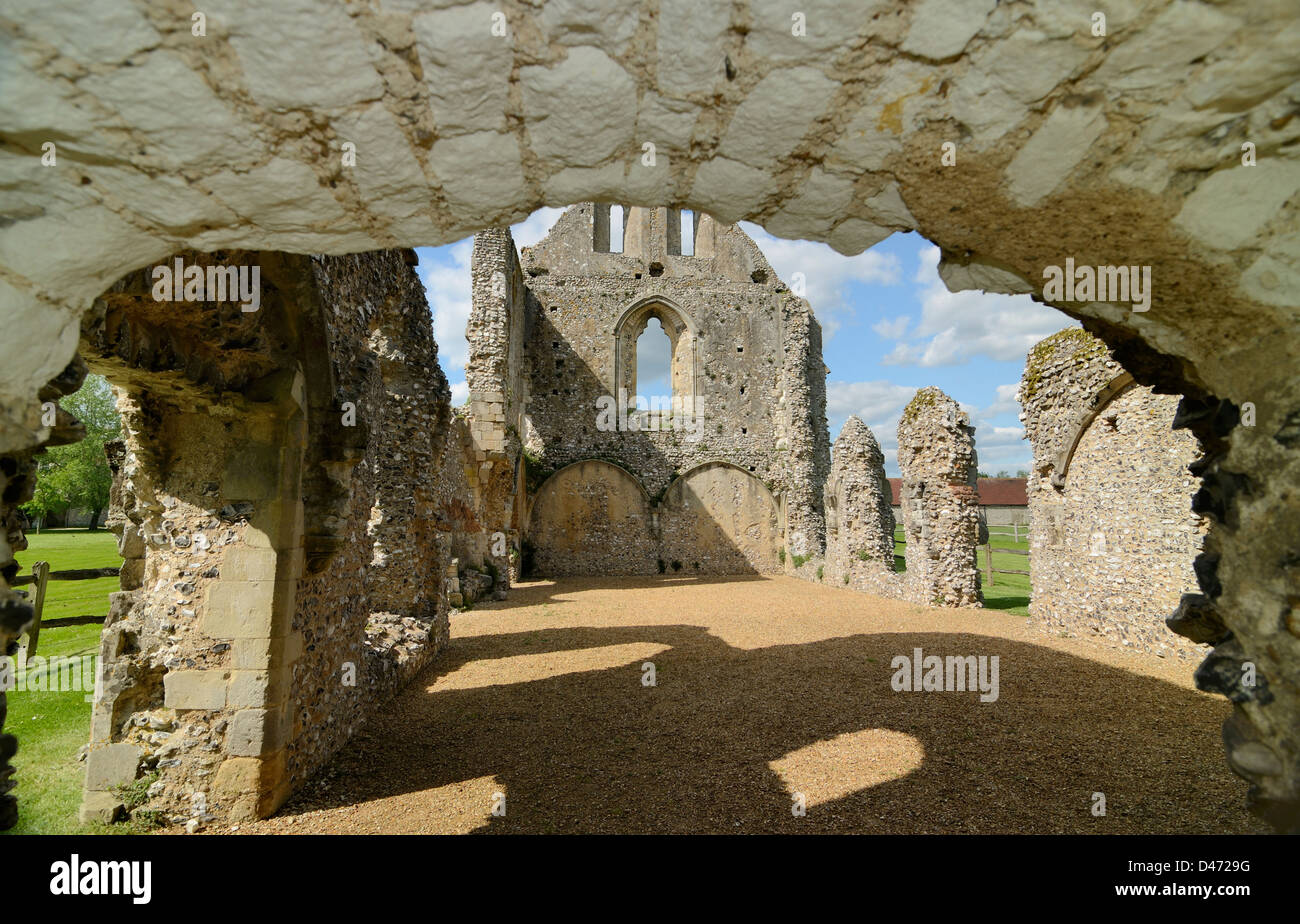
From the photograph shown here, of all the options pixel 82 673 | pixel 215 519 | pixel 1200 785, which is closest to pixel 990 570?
pixel 1200 785

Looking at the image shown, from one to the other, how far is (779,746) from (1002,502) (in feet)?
145

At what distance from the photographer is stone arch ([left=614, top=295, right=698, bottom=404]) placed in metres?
20.3

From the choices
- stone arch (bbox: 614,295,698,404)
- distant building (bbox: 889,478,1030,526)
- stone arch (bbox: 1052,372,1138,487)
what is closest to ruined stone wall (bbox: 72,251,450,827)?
stone arch (bbox: 1052,372,1138,487)

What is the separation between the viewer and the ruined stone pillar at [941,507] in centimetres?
1181

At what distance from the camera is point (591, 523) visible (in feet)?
62.5

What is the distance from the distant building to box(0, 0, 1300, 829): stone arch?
129ft

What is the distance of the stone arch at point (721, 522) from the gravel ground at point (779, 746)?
10.4 m

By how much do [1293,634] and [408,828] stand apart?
4422 millimetres

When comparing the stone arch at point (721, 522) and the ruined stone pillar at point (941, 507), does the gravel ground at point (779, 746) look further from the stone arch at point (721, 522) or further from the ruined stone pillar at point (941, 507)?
the stone arch at point (721, 522)

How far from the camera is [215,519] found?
14.4 ft

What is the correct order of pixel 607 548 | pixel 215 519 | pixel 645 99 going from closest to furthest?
pixel 645 99, pixel 215 519, pixel 607 548

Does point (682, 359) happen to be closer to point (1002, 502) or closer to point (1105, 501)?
point (1105, 501)

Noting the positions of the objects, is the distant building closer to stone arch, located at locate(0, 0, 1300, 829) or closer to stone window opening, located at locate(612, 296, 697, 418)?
stone window opening, located at locate(612, 296, 697, 418)

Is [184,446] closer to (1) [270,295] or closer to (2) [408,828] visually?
(1) [270,295]
